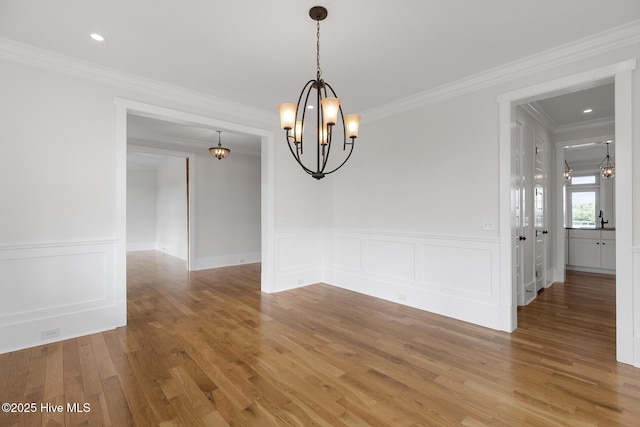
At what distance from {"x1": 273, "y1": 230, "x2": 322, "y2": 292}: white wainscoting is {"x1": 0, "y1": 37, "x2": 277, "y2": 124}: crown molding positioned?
2.12m

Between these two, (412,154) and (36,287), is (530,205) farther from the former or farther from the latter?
(36,287)

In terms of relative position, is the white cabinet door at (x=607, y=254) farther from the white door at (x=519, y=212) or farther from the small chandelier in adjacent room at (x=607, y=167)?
the white door at (x=519, y=212)

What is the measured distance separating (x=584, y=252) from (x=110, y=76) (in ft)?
28.7

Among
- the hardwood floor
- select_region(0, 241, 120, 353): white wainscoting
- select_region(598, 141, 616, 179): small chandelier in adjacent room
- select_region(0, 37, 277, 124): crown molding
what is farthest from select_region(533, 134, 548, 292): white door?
select_region(0, 241, 120, 353): white wainscoting

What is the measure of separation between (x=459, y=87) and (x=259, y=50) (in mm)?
2404

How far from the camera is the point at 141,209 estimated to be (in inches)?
399

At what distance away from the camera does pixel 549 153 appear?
5.41m

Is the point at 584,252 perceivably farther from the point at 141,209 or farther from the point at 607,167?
the point at 141,209

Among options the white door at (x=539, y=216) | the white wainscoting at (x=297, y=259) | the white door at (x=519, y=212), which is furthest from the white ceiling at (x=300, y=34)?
the white wainscoting at (x=297, y=259)

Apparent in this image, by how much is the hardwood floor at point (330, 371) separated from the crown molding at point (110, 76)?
9.07ft

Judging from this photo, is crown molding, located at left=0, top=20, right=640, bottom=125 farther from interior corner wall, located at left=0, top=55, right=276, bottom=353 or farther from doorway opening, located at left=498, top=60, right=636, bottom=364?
doorway opening, located at left=498, top=60, right=636, bottom=364

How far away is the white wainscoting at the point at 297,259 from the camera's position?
4.94 m

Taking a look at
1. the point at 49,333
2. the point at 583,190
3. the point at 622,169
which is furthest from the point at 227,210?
the point at 583,190

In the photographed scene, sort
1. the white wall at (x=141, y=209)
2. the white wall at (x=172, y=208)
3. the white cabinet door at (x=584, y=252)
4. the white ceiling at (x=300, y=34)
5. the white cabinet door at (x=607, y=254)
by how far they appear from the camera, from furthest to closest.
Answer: the white wall at (x=141, y=209), the white wall at (x=172, y=208), the white cabinet door at (x=584, y=252), the white cabinet door at (x=607, y=254), the white ceiling at (x=300, y=34)
